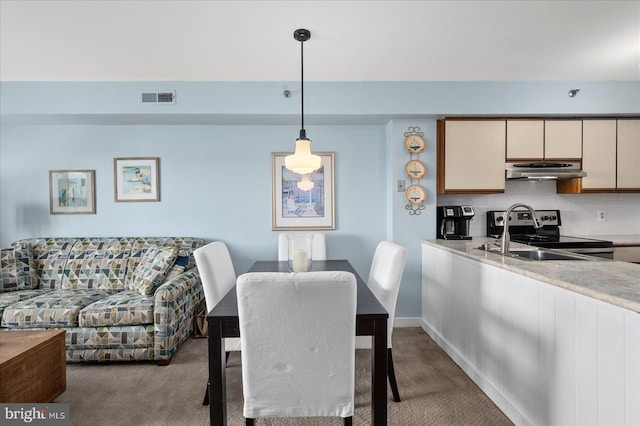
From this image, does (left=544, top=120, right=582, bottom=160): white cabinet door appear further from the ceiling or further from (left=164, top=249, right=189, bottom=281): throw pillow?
(left=164, top=249, right=189, bottom=281): throw pillow

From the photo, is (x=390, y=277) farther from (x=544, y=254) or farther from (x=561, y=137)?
(x=561, y=137)

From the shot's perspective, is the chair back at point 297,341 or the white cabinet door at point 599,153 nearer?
the chair back at point 297,341

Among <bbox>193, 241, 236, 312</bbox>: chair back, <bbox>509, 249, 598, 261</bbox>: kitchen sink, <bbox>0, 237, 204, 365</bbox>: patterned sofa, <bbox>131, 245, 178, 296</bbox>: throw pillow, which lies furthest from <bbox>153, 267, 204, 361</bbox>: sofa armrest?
<bbox>509, 249, 598, 261</bbox>: kitchen sink

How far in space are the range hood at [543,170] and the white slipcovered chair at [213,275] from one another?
279 cm

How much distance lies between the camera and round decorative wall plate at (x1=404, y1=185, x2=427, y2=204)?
10.1 ft

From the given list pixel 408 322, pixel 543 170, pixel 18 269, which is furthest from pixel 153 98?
pixel 543 170

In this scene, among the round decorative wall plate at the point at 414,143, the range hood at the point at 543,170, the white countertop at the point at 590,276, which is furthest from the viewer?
the round decorative wall plate at the point at 414,143

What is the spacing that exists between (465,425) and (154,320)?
2.26 m

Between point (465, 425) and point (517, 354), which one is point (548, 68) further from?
point (465, 425)

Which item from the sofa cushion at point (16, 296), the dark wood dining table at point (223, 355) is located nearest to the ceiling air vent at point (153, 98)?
the sofa cushion at point (16, 296)

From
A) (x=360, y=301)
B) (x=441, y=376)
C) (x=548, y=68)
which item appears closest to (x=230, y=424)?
(x=360, y=301)

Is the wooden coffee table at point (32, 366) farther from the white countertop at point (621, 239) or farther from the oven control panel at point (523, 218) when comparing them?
the white countertop at point (621, 239)

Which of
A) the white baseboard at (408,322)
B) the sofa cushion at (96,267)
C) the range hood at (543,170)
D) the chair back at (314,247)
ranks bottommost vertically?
the white baseboard at (408,322)

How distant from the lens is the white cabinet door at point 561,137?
301cm
